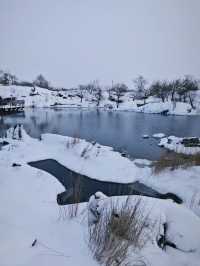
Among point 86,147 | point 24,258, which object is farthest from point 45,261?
point 86,147

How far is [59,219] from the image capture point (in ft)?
9.44

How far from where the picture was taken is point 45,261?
6.31 ft

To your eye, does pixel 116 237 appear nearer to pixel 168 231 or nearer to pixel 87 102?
pixel 168 231

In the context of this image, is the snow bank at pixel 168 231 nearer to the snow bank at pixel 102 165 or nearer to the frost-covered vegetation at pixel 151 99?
the snow bank at pixel 102 165

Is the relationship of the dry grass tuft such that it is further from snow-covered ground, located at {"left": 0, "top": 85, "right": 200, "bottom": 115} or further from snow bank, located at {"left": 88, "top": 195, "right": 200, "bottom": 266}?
snow-covered ground, located at {"left": 0, "top": 85, "right": 200, "bottom": 115}

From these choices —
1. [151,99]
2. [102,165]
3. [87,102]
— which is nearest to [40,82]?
[87,102]

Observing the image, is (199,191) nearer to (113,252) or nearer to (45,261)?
(113,252)

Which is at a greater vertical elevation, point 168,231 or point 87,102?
point 87,102

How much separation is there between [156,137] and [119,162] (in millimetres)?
7760

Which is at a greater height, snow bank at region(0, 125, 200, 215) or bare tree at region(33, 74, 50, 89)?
bare tree at region(33, 74, 50, 89)

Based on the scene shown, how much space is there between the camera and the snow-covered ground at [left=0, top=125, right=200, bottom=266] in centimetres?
206

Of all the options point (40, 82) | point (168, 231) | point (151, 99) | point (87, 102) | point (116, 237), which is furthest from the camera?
point (40, 82)

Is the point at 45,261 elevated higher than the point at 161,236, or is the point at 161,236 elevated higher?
the point at 45,261

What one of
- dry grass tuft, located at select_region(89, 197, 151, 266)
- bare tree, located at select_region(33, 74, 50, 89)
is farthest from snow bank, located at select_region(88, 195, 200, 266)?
bare tree, located at select_region(33, 74, 50, 89)
